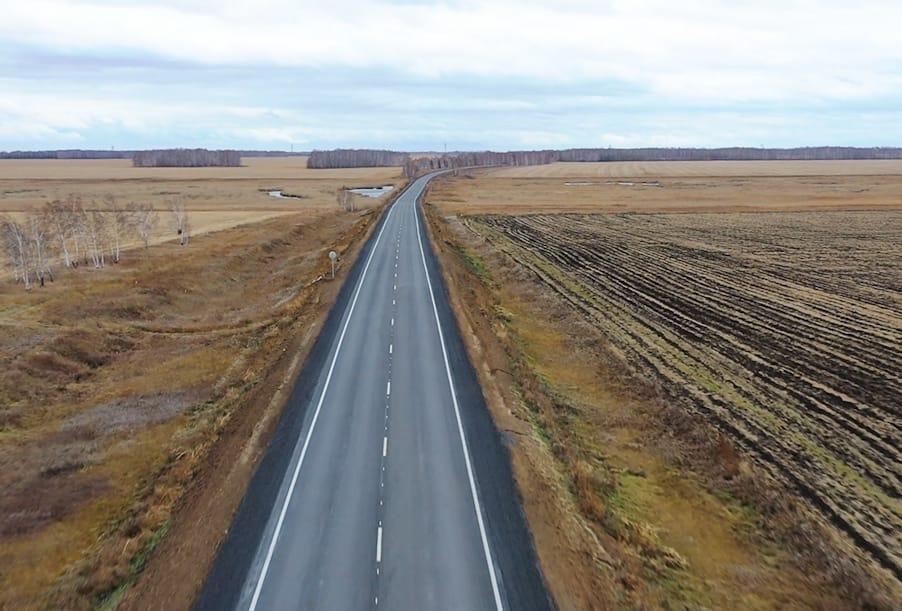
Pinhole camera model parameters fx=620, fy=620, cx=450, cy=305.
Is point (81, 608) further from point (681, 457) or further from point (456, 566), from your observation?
point (681, 457)

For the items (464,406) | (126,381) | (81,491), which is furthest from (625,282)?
(81,491)

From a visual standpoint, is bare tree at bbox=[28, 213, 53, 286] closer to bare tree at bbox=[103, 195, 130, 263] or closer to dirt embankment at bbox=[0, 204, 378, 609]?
dirt embankment at bbox=[0, 204, 378, 609]

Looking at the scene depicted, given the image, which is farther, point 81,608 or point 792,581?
point 792,581

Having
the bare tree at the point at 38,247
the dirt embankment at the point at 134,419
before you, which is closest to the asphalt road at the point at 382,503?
the dirt embankment at the point at 134,419

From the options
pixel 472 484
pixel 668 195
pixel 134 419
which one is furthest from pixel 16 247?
pixel 668 195

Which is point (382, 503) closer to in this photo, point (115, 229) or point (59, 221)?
point (59, 221)

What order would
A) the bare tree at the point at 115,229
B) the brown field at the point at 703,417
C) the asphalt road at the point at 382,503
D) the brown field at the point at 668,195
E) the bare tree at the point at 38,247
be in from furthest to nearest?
the brown field at the point at 668,195 → the bare tree at the point at 115,229 → the bare tree at the point at 38,247 → the brown field at the point at 703,417 → the asphalt road at the point at 382,503

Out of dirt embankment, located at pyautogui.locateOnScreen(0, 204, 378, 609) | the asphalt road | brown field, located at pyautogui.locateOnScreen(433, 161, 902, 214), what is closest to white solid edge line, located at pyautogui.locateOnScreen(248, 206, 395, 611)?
the asphalt road

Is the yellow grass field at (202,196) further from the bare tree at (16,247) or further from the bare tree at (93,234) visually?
the bare tree at (16,247)
